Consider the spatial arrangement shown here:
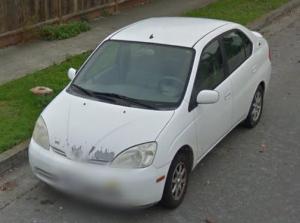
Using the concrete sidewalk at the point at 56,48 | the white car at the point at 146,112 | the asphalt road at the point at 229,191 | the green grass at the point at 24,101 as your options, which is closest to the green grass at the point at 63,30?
the concrete sidewalk at the point at 56,48

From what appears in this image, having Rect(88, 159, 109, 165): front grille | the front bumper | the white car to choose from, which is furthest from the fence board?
Rect(88, 159, 109, 165): front grille

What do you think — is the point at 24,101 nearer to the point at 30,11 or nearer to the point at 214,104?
the point at 214,104

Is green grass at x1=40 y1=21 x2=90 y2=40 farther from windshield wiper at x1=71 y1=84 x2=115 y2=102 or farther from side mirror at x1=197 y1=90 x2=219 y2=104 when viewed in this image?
side mirror at x1=197 y1=90 x2=219 y2=104

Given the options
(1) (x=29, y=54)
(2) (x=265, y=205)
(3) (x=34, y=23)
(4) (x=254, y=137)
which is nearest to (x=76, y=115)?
(2) (x=265, y=205)

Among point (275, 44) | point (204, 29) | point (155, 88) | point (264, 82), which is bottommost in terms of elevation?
point (275, 44)

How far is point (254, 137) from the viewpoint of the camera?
250 inches

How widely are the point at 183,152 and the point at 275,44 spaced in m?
6.30

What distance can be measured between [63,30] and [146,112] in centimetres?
580

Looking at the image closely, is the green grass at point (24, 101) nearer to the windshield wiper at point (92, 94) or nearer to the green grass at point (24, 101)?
the green grass at point (24, 101)

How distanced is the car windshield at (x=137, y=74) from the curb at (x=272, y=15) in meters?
6.16

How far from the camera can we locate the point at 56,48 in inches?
365

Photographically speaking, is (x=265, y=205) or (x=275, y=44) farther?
(x=275, y=44)

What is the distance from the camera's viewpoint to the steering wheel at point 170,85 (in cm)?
496

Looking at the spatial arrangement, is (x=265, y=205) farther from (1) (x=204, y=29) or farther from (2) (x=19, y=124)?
(2) (x=19, y=124)
